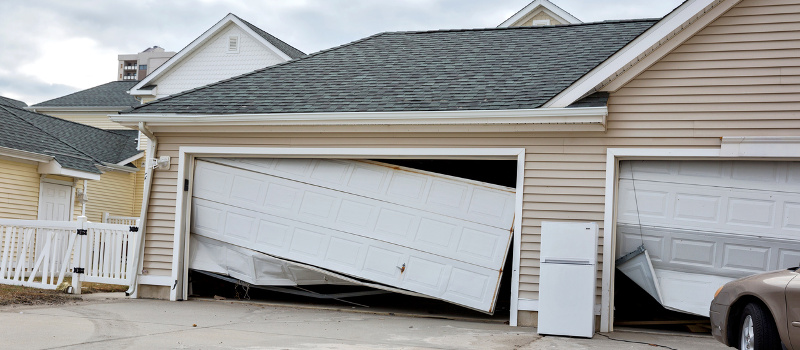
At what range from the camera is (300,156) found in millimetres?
11133

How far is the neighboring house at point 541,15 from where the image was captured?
1966 cm

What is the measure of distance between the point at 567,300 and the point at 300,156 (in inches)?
173

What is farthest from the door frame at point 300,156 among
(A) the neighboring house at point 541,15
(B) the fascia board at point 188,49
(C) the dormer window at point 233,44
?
(C) the dormer window at point 233,44

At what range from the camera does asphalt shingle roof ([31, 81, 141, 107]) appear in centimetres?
3259

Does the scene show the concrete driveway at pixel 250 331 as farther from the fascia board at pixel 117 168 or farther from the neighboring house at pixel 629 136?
the fascia board at pixel 117 168

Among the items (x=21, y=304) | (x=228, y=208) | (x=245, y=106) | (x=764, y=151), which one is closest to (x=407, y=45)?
(x=245, y=106)

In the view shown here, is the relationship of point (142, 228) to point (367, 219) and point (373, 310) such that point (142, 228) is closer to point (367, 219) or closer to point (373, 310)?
point (367, 219)

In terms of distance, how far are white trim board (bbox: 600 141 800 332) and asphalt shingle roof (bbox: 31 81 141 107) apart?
26247 millimetres

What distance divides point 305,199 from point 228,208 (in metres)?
1.26

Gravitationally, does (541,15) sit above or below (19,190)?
above

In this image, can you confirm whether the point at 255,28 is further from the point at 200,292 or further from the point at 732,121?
the point at 732,121

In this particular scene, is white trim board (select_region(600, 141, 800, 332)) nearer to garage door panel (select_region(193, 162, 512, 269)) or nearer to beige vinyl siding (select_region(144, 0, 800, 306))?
beige vinyl siding (select_region(144, 0, 800, 306))

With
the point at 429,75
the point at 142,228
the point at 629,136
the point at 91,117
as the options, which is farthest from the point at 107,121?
the point at 629,136

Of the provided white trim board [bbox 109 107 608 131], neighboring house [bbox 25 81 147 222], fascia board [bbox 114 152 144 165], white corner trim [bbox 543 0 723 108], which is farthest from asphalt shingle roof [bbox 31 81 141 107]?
white corner trim [bbox 543 0 723 108]
